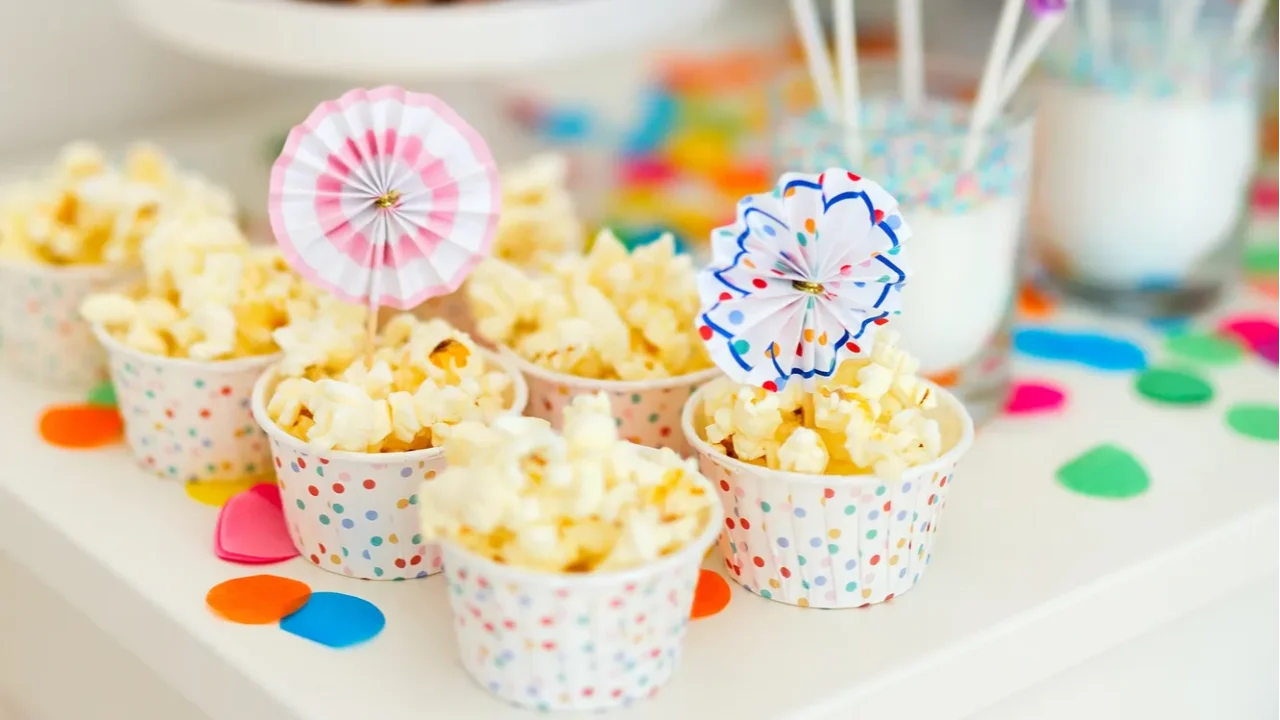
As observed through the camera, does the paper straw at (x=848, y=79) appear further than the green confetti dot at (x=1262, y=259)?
No

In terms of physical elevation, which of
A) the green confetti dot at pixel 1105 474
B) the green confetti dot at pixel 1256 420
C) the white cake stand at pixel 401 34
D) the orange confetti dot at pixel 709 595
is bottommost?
the green confetti dot at pixel 1256 420

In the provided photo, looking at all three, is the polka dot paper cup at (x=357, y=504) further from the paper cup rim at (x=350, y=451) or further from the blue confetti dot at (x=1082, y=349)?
the blue confetti dot at (x=1082, y=349)

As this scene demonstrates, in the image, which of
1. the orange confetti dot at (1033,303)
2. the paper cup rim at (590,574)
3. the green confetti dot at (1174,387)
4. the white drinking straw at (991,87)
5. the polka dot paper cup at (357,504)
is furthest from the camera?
the orange confetti dot at (1033,303)

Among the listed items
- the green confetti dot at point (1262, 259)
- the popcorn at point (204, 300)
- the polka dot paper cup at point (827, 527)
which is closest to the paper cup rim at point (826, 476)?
the polka dot paper cup at point (827, 527)

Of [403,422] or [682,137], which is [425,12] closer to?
[403,422]

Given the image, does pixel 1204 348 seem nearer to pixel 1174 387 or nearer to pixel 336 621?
pixel 1174 387

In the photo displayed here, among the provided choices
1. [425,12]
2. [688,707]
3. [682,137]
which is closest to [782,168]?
[425,12]
